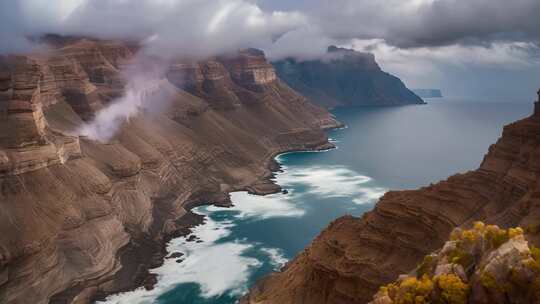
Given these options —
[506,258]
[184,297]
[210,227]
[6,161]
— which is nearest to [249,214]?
[210,227]

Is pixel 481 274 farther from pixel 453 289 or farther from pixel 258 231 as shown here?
pixel 258 231

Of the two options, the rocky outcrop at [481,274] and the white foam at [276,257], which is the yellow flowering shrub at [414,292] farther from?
the white foam at [276,257]

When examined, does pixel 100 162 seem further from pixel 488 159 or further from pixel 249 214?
pixel 488 159

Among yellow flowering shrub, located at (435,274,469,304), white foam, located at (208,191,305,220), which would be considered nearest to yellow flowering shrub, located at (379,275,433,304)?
yellow flowering shrub, located at (435,274,469,304)

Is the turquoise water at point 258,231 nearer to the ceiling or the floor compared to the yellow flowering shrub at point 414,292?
nearer to the floor

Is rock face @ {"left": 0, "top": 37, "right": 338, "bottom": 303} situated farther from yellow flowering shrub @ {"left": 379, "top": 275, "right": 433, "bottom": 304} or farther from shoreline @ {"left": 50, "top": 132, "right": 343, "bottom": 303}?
yellow flowering shrub @ {"left": 379, "top": 275, "right": 433, "bottom": 304}

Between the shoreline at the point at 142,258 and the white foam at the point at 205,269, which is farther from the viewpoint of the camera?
the white foam at the point at 205,269

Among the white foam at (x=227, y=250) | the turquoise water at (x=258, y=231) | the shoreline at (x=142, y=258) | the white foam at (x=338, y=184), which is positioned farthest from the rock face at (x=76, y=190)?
the white foam at (x=338, y=184)

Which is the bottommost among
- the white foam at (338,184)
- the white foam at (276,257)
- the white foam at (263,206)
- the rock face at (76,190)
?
the white foam at (276,257)
